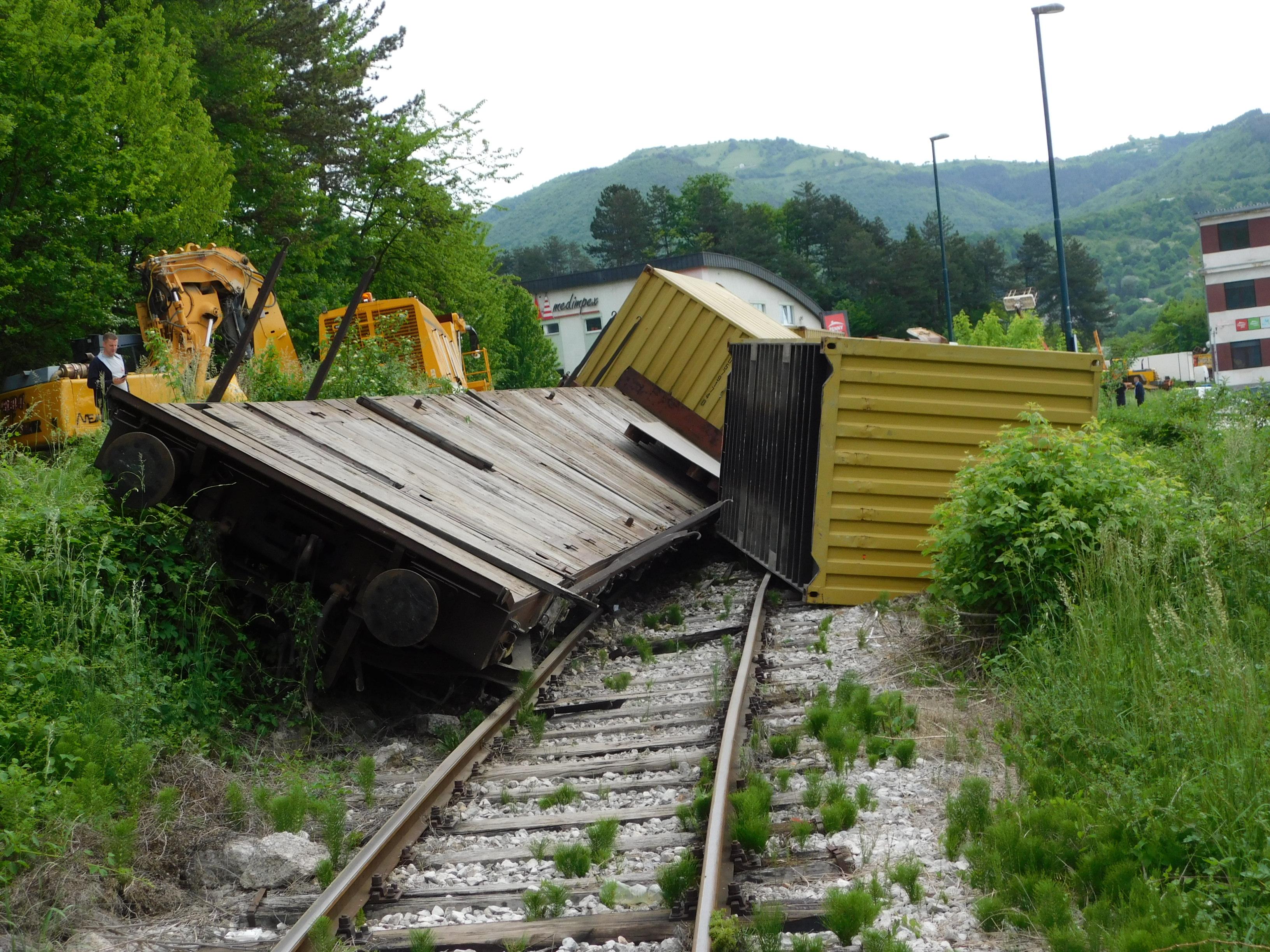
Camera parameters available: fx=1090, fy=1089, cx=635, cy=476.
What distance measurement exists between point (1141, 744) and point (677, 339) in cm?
1196

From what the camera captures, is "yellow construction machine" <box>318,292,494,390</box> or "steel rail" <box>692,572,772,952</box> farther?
"yellow construction machine" <box>318,292,494,390</box>

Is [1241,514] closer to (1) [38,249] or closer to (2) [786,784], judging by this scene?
(2) [786,784]

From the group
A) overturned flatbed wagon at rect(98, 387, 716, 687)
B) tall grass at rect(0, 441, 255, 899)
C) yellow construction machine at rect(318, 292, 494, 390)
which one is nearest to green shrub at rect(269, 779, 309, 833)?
tall grass at rect(0, 441, 255, 899)

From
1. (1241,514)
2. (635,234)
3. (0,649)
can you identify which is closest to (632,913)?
(0,649)

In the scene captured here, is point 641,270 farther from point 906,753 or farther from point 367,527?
point 906,753

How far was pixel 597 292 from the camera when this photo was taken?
2589 inches

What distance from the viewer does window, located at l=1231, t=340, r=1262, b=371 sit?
246ft

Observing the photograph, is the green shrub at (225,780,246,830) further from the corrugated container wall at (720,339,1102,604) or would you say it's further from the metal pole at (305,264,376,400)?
the corrugated container wall at (720,339,1102,604)

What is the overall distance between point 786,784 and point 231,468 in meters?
3.93

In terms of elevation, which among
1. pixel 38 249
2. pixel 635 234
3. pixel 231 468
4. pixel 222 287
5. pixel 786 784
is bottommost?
pixel 786 784

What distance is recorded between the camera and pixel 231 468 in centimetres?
688

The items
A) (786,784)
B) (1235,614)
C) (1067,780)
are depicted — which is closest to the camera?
(1067,780)

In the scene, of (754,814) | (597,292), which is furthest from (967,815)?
(597,292)

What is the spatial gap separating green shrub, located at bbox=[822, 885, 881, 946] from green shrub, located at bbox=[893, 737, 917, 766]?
1.76 meters
